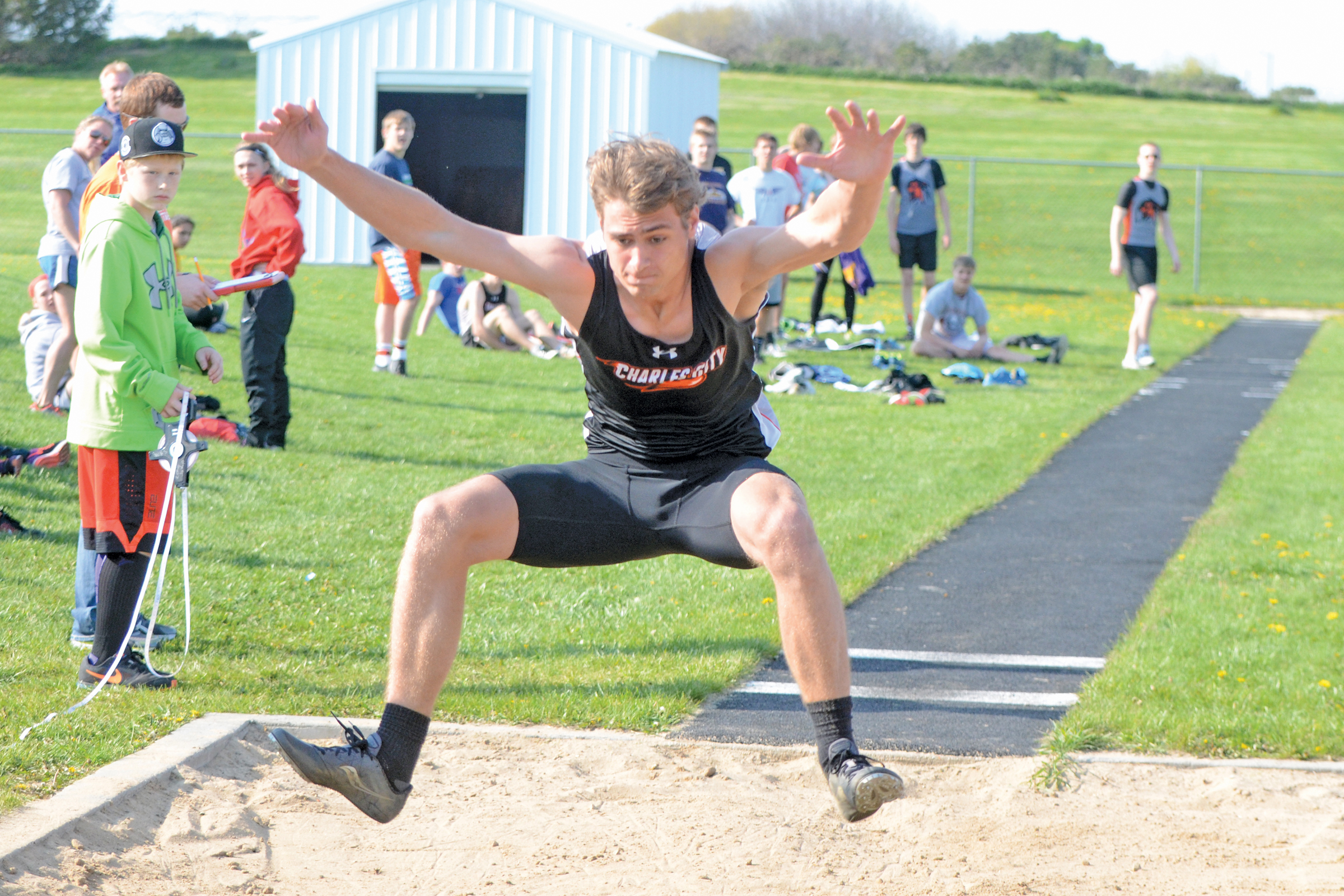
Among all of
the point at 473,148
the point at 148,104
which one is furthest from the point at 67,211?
the point at 473,148

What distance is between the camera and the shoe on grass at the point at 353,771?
3.70m

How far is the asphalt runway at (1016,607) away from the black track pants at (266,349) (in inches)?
173

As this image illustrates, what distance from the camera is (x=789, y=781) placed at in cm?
484

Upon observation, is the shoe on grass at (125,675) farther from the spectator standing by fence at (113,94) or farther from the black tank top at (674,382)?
the spectator standing by fence at (113,94)

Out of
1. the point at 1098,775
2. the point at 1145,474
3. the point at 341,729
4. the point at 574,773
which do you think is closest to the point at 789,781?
the point at 574,773

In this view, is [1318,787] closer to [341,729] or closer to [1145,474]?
[341,729]

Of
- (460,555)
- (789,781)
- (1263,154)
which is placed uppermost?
(1263,154)

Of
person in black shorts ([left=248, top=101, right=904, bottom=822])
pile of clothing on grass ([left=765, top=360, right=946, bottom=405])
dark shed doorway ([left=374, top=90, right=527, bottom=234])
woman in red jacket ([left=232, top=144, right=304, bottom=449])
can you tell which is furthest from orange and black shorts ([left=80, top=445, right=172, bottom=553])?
dark shed doorway ([left=374, top=90, right=527, bottom=234])

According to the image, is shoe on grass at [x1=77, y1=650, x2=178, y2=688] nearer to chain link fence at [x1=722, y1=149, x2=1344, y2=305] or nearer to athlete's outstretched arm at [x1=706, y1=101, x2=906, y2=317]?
athlete's outstretched arm at [x1=706, y1=101, x2=906, y2=317]

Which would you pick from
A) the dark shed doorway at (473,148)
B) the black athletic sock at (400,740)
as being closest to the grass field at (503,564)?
the black athletic sock at (400,740)

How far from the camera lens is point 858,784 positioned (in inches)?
143

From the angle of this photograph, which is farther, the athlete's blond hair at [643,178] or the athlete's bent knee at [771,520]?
the athlete's blond hair at [643,178]

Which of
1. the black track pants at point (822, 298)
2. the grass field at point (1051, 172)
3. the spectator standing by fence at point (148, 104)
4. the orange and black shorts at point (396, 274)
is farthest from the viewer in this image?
the grass field at point (1051, 172)

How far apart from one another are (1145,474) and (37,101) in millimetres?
41549
